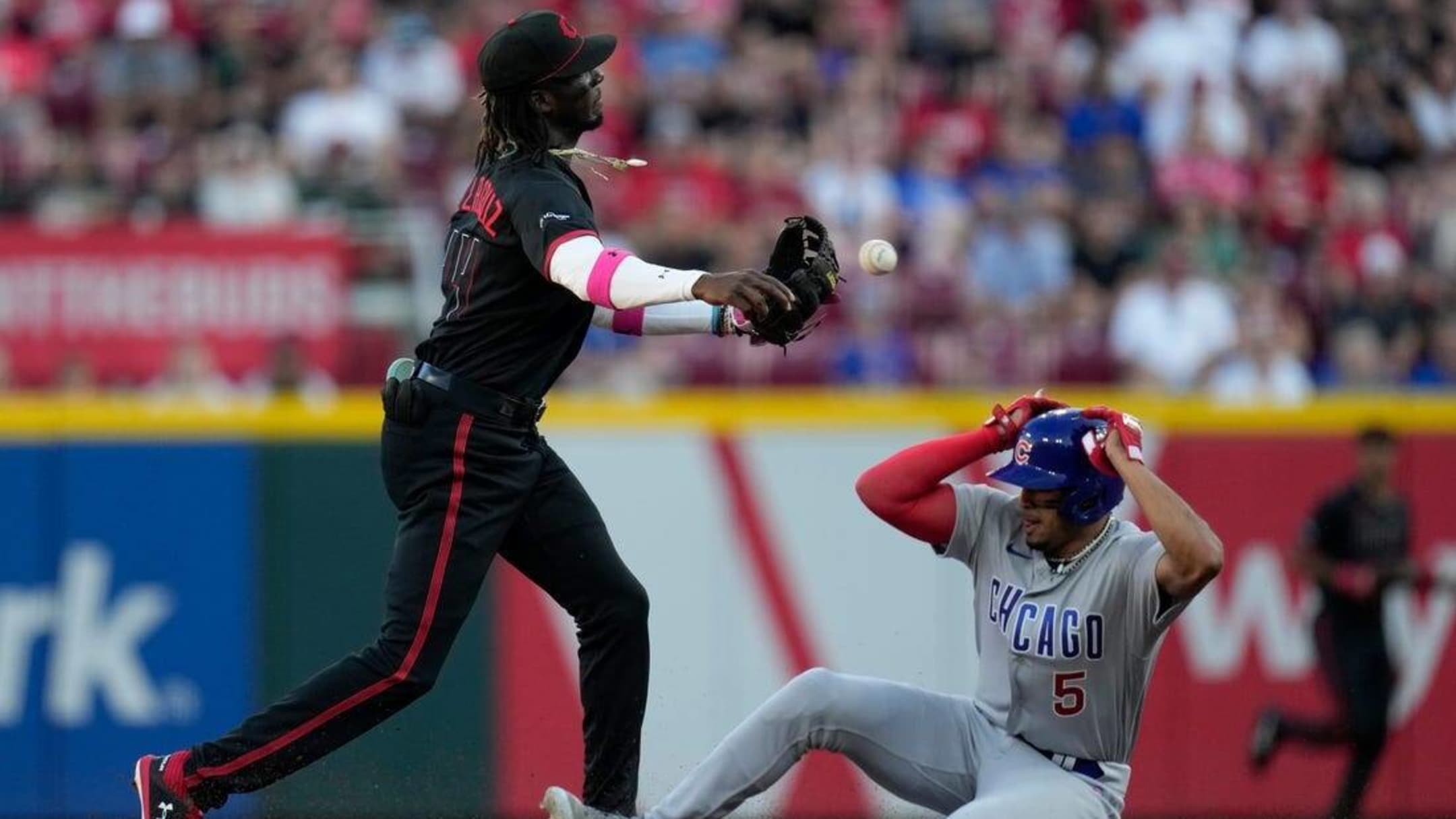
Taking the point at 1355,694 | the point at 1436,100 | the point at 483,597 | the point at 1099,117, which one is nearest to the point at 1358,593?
the point at 1355,694

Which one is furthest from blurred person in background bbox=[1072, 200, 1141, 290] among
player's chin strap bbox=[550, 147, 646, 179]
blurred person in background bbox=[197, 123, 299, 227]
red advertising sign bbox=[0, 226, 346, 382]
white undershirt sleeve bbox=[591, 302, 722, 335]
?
player's chin strap bbox=[550, 147, 646, 179]

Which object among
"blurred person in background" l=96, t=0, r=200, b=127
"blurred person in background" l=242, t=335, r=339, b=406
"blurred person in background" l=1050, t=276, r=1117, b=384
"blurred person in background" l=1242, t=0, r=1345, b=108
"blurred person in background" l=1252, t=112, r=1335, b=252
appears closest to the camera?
"blurred person in background" l=242, t=335, r=339, b=406

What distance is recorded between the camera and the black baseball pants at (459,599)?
226 inches

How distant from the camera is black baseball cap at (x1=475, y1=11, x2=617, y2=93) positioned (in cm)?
583

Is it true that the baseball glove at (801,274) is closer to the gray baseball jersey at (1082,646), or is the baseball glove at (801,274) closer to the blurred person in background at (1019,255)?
the gray baseball jersey at (1082,646)

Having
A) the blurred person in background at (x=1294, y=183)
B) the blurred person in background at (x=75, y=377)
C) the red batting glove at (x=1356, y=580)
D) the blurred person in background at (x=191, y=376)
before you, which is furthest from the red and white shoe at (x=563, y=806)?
the blurred person in background at (x=1294, y=183)

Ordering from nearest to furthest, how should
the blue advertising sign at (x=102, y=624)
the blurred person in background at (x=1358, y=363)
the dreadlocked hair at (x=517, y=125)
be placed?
the dreadlocked hair at (x=517, y=125) < the blue advertising sign at (x=102, y=624) < the blurred person in background at (x=1358, y=363)

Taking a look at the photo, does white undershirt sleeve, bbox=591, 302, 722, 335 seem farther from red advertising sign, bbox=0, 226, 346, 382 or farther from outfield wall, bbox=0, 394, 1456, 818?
red advertising sign, bbox=0, 226, 346, 382

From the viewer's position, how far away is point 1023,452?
5680 millimetres

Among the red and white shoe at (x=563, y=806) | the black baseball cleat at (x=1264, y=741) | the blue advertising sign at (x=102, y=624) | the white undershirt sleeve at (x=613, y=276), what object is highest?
the white undershirt sleeve at (x=613, y=276)

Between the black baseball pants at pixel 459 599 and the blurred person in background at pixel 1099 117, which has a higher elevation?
the blurred person in background at pixel 1099 117

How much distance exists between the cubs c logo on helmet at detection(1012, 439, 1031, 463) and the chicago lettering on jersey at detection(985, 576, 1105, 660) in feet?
1.16

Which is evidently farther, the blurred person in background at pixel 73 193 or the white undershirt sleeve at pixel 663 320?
the blurred person in background at pixel 73 193

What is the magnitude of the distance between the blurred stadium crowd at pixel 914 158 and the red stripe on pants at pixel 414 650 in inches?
262
